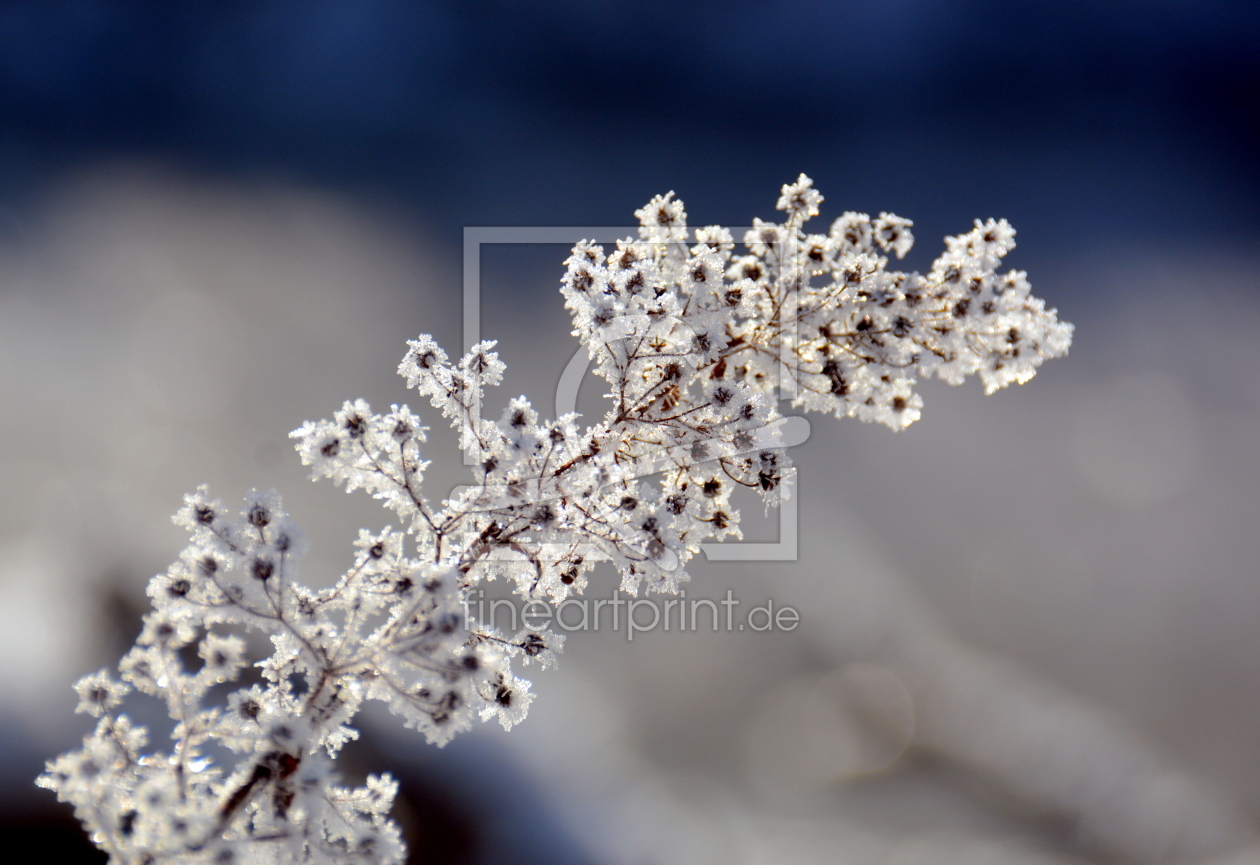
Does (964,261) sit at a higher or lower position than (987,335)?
higher

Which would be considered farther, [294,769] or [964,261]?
[964,261]

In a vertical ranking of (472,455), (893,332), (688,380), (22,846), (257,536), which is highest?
(893,332)

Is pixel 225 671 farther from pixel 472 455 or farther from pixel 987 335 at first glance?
pixel 987 335

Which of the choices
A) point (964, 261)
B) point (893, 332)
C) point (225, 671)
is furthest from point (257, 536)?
point (964, 261)

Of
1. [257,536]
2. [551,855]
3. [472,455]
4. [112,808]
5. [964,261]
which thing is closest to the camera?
[112,808]

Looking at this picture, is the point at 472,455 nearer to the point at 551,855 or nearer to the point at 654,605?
the point at 654,605

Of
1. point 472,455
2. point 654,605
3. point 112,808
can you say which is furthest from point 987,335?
point 112,808

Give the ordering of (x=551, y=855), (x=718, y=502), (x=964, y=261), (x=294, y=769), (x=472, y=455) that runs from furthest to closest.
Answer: (x=551, y=855) < (x=964, y=261) < (x=718, y=502) < (x=472, y=455) < (x=294, y=769)
